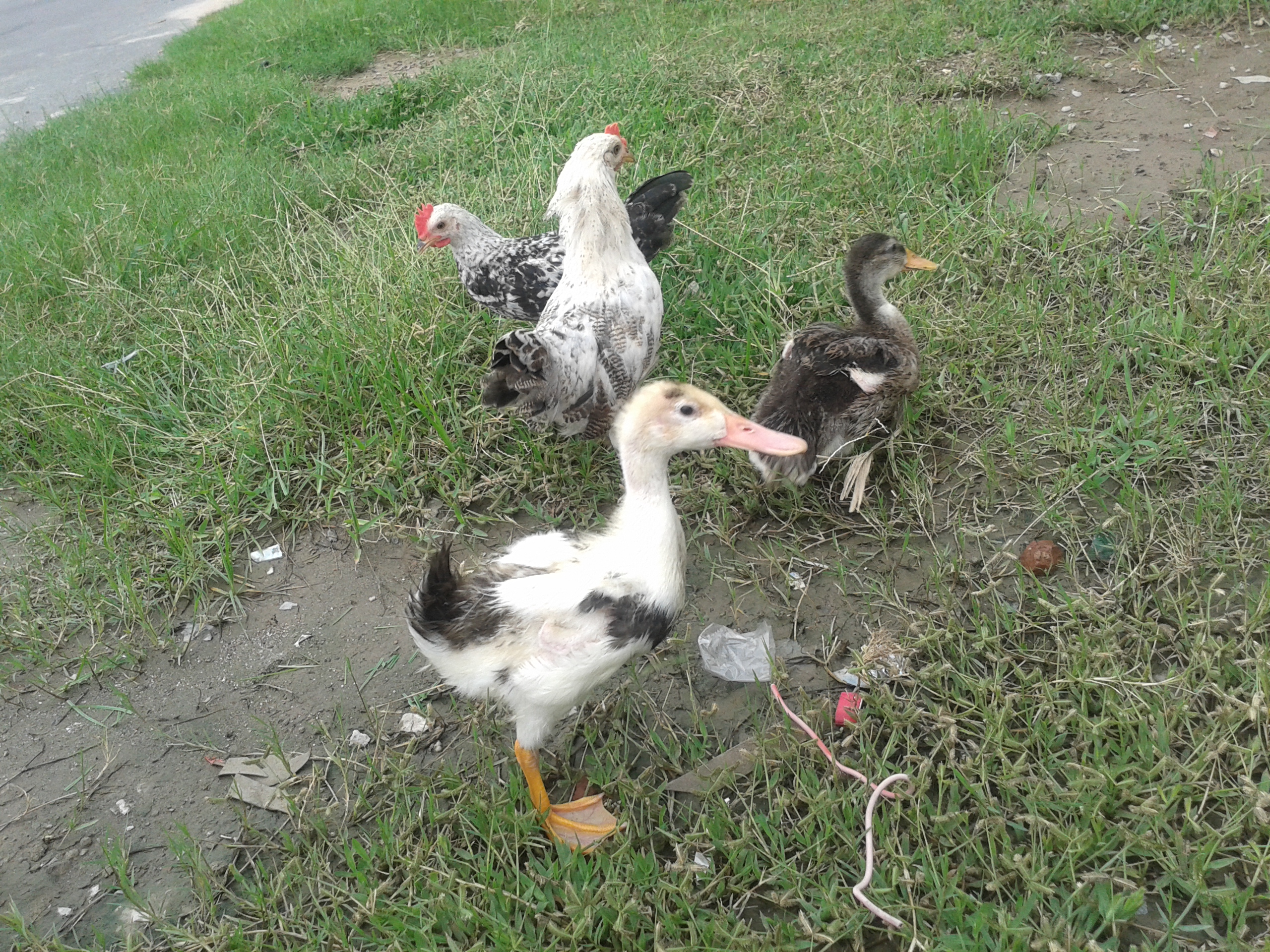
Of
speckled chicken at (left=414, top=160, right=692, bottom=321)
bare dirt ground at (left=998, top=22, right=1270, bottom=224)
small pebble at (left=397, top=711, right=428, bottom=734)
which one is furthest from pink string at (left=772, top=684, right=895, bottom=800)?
bare dirt ground at (left=998, top=22, right=1270, bottom=224)

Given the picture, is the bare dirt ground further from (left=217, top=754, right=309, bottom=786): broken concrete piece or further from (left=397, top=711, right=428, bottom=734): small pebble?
(left=217, top=754, right=309, bottom=786): broken concrete piece

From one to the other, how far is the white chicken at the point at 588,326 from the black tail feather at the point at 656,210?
0.84 ft

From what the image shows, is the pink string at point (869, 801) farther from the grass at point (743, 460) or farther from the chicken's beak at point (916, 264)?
the chicken's beak at point (916, 264)

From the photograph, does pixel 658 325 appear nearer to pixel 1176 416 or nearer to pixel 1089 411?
pixel 1089 411

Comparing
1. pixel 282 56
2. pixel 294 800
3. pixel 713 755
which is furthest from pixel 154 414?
pixel 282 56

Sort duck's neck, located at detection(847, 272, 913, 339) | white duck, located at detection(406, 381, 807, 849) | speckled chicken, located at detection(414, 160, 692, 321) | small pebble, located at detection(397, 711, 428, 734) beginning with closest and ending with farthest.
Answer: white duck, located at detection(406, 381, 807, 849) → small pebble, located at detection(397, 711, 428, 734) → duck's neck, located at detection(847, 272, 913, 339) → speckled chicken, located at detection(414, 160, 692, 321)

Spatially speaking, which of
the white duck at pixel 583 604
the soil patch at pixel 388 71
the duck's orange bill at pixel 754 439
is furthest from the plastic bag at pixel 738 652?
the soil patch at pixel 388 71

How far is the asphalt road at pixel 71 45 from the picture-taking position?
10.1 m

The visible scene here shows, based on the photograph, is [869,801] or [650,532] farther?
[650,532]

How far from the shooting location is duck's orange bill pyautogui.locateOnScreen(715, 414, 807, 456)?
8.27 feet

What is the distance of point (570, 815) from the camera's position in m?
2.55

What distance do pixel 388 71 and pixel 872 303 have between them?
6870 mm

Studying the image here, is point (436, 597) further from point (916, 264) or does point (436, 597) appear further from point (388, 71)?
point (388, 71)

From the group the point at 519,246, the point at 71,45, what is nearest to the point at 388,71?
the point at 519,246
